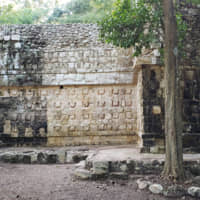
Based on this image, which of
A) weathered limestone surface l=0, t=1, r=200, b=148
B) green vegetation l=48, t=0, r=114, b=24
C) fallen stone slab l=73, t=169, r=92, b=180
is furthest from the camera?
green vegetation l=48, t=0, r=114, b=24

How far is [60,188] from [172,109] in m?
2.65

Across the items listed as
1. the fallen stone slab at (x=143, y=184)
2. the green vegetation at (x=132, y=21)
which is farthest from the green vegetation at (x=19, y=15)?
the fallen stone slab at (x=143, y=184)

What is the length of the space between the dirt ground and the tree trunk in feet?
2.09

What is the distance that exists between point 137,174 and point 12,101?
648 centimetres

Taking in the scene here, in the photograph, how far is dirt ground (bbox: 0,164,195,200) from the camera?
4.13m

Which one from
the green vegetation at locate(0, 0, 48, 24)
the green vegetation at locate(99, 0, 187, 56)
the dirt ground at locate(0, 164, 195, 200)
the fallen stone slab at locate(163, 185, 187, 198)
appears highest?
the green vegetation at locate(0, 0, 48, 24)

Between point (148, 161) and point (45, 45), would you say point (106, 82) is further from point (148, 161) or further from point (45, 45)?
point (148, 161)

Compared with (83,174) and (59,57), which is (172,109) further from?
(59,57)

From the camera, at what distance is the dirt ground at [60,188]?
4.13m

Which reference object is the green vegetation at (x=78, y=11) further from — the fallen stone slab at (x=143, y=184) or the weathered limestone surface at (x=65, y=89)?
the fallen stone slab at (x=143, y=184)

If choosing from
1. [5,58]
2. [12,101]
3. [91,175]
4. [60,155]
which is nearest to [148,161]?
[91,175]

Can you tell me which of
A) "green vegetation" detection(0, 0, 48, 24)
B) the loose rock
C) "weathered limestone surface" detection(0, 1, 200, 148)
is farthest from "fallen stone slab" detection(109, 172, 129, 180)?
"green vegetation" detection(0, 0, 48, 24)

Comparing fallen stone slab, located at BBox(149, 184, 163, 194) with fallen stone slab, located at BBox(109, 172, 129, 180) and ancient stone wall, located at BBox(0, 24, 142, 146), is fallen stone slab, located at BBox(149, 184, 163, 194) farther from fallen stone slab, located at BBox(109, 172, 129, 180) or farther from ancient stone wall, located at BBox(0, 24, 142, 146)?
ancient stone wall, located at BBox(0, 24, 142, 146)

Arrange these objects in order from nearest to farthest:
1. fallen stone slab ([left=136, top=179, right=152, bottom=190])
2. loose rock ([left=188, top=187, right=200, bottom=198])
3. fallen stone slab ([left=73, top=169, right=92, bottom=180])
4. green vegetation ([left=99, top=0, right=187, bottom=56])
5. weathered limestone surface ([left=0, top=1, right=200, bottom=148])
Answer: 1. loose rock ([left=188, top=187, right=200, bottom=198])
2. fallen stone slab ([left=136, top=179, right=152, bottom=190])
3. fallen stone slab ([left=73, top=169, right=92, bottom=180])
4. green vegetation ([left=99, top=0, right=187, bottom=56])
5. weathered limestone surface ([left=0, top=1, right=200, bottom=148])
